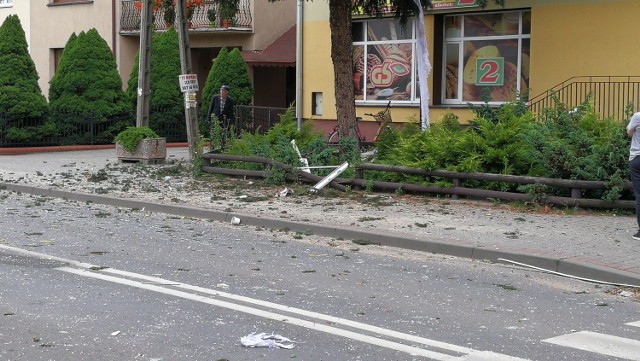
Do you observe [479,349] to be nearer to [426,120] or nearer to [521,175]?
[521,175]

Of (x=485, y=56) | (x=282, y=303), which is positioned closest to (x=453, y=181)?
(x=282, y=303)

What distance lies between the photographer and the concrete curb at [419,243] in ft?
30.6

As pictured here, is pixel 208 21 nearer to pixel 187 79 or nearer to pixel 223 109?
pixel 223 109

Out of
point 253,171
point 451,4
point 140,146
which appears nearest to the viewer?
point 253,171

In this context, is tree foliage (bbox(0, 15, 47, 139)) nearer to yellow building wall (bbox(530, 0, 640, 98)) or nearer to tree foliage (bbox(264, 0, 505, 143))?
tree foliage (bbox(264, 0, 505, 143))

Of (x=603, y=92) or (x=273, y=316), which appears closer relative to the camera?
(x=273, y=316)

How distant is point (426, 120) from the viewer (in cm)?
1745

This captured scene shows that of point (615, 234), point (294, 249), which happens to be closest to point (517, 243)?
point (615, 234)

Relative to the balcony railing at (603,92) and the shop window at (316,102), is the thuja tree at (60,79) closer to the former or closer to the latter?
the shop window at (316,102)

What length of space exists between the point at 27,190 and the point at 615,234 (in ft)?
33.6

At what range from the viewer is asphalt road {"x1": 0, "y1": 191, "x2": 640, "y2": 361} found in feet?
21.4

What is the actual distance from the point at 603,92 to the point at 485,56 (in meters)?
3.62

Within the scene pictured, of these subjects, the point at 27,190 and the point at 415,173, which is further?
the point at 27,190

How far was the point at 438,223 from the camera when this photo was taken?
40.1 ft
